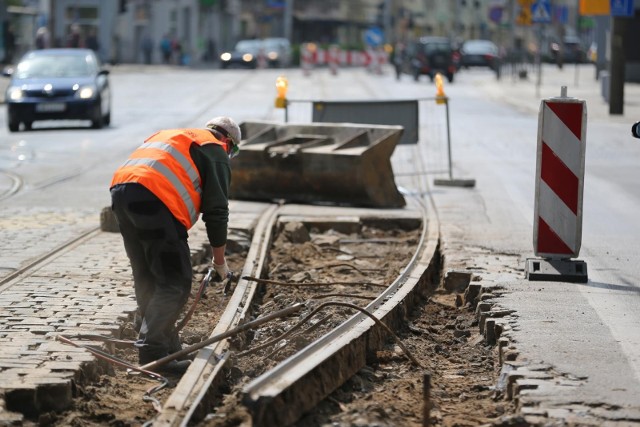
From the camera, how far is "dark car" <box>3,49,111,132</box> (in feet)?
85.7

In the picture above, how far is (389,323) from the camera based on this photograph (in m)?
8.41

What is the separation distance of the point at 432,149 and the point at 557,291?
12810mm

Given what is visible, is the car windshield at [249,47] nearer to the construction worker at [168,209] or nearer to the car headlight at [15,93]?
the car headlight at [15,93]

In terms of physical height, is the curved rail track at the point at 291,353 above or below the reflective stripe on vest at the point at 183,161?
below

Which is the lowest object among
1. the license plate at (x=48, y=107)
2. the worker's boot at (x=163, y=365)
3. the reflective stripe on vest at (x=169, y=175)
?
the license plate at (x=48, y=107)

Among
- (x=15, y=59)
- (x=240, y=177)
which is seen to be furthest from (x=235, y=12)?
(x=240, y=177)

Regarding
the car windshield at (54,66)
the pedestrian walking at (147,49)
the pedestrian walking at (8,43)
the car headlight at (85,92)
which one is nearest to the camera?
the car headlight at (85,92)

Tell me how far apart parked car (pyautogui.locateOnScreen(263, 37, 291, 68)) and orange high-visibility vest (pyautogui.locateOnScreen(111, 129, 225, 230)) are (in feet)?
214

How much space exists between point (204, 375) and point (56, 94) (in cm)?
2016

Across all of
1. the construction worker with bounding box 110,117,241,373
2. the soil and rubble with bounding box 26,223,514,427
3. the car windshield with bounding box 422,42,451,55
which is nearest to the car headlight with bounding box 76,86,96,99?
the soil and rubble with bounding box 26,223,514,427

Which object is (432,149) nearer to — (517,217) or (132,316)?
(517,217)

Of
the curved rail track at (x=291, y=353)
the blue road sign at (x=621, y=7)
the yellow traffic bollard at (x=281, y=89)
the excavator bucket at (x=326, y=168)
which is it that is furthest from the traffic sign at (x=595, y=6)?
the curved rail track at (x=291, y=353)

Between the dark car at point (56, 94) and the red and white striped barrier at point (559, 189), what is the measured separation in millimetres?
17490

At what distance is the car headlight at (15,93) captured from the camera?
25.8 m
